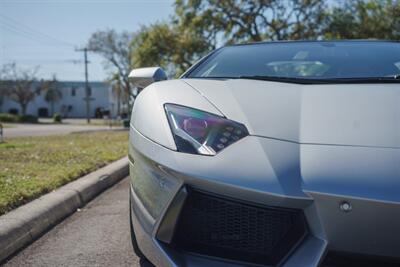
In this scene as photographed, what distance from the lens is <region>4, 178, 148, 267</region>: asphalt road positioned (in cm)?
294

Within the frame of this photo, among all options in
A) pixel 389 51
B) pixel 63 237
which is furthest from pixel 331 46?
pixel 63 237

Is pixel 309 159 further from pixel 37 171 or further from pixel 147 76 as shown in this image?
pixel 37 171

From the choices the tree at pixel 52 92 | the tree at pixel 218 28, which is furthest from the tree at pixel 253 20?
the tree at pixel 52 92

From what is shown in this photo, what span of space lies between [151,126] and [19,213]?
189 centimetres

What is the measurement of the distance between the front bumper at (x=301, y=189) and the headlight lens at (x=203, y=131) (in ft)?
0.15

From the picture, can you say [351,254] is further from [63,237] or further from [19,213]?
[19,213]

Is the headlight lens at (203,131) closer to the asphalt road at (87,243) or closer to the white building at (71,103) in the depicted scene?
the asphalt road at (87,243)

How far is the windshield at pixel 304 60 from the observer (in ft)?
9.42

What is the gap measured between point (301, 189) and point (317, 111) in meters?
0.45

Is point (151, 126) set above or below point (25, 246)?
above

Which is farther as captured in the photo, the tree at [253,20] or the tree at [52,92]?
the tree at [52,92]

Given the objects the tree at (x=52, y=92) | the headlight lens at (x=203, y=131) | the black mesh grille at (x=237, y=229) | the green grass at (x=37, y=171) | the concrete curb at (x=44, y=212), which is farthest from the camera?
the tree at (x=52, y=92)

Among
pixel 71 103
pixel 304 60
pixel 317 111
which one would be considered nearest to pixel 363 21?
pixel 304 60

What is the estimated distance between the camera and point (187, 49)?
24.3 meters
